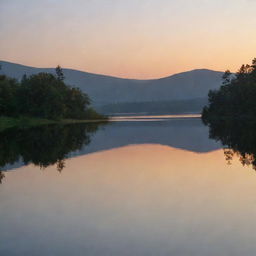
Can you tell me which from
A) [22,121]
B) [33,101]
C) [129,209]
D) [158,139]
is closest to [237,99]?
[33,101]

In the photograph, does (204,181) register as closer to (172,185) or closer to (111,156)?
(172,185)

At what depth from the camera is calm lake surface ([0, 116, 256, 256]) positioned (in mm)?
10922

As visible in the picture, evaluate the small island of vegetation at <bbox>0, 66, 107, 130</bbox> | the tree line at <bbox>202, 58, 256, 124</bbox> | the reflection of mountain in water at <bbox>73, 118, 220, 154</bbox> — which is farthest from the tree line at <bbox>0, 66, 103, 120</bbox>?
the reflection of mountain in water at <bbox>73, 118, 220, 154</bbox>

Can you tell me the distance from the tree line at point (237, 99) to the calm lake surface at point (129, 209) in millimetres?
88068

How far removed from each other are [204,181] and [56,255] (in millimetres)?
10920

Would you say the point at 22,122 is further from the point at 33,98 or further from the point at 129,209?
the point at 129,209

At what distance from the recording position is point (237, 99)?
117m

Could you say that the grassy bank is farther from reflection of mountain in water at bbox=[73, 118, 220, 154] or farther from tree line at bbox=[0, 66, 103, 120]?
reflection of mountain in water at bbox=[73, 118, 220, 154]

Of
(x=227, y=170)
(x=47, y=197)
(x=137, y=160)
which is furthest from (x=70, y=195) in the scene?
(x=137, y=160)

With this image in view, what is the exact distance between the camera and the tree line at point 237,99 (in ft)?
368

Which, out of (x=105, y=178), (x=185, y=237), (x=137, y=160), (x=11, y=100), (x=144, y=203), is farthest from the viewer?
(x=11, y=100)

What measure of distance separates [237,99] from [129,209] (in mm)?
107134

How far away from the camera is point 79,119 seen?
5027 inches

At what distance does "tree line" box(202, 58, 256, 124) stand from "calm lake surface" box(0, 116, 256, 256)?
88068 mm
